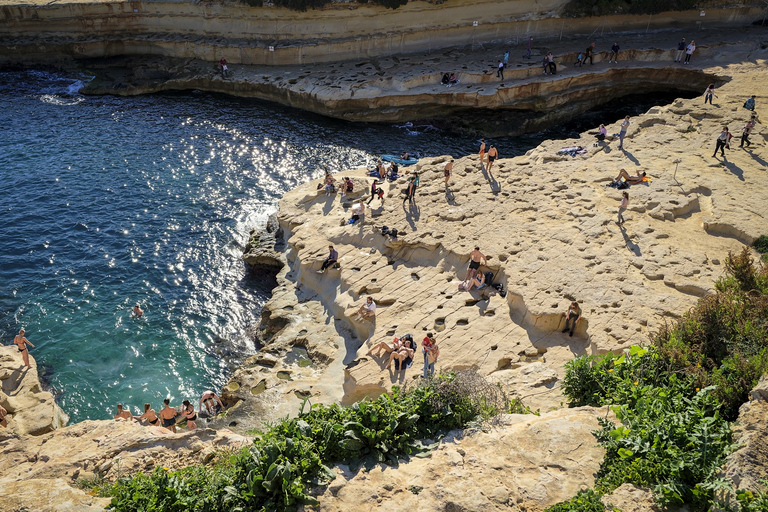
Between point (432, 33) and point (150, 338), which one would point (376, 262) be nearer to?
point (150, 338)

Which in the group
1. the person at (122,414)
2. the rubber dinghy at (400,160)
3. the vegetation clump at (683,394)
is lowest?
the person at (122,414)

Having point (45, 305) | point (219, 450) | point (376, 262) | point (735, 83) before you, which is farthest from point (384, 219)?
point (735, 83)

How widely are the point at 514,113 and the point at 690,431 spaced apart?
30299mm

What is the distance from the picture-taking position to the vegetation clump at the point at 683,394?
10.7m

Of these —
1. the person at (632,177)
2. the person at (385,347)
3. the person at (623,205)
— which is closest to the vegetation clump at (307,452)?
the person at (385,347)

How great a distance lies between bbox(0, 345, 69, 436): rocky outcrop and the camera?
19453 millimetres

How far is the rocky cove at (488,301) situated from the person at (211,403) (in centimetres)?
41

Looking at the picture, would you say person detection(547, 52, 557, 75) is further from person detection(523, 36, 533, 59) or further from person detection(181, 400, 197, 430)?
person detection(181, 400, 197, 430)

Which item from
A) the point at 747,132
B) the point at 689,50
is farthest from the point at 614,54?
the point at 747,132

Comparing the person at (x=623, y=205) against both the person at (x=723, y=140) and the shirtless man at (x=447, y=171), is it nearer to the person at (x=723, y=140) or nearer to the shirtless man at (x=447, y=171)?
the person at (x=723, y=140)

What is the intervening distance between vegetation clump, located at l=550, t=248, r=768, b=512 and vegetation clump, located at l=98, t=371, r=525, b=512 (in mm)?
2872

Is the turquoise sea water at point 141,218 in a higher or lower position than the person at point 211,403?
higher

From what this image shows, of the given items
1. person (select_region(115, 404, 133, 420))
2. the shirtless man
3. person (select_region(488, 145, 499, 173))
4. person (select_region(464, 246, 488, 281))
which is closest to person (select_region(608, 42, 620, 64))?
person (select_region(488, 145, 499, 173))

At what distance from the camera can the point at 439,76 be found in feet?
131
